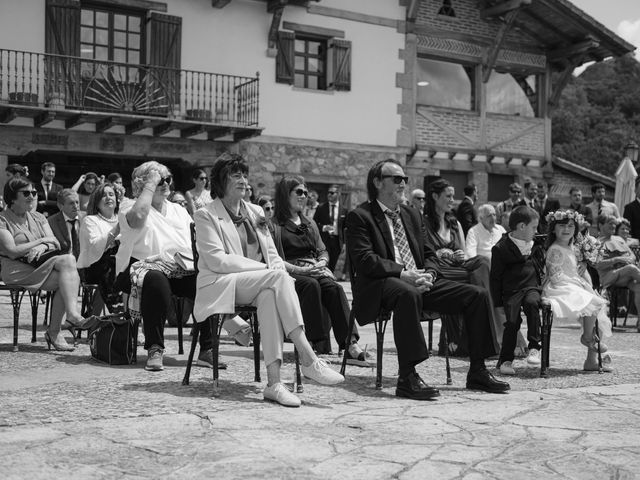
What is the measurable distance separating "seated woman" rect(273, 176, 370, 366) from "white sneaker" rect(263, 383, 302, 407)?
1542 millimetres

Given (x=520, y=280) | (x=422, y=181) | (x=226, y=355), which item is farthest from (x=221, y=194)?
(x=422, y=181)

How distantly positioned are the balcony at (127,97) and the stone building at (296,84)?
0.04m

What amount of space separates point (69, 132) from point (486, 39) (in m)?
10.1

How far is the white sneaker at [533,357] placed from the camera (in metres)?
6.84

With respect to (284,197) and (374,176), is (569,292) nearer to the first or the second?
(374,176)

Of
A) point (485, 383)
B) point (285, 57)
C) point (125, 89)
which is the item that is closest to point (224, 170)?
point (485, 383)

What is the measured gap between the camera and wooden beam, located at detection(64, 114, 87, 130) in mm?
16152

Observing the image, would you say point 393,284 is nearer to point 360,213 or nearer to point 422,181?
point 360,213

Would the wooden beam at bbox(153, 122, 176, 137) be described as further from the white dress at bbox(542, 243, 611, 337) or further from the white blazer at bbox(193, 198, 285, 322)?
the white blazer at bbox(193, 198, 285, 322)

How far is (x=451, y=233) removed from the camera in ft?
24.6

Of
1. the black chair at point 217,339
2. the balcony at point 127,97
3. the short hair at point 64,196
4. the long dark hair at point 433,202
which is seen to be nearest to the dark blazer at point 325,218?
the balcony at point 127,97

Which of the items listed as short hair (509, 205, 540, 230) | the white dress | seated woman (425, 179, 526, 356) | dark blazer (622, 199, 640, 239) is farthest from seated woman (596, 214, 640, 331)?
short hair (509, 205, 540, 230)

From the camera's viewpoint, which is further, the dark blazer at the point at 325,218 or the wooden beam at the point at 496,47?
the wooden beam at the point at 496,47

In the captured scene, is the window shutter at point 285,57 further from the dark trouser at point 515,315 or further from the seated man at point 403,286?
the seated man at point 403,286
